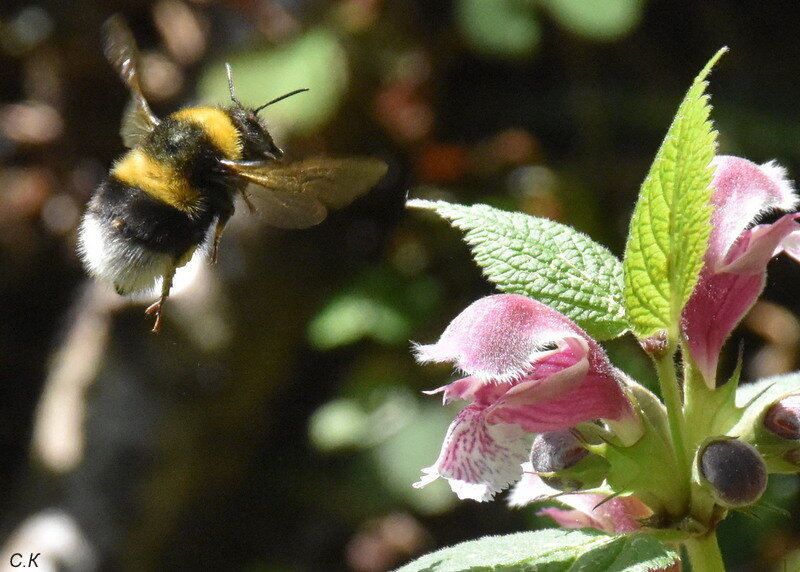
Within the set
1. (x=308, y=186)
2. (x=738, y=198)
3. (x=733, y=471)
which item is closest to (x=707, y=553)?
(x=733, y=471)

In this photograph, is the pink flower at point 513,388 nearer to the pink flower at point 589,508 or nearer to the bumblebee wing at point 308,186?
the pink flower at point 589,508

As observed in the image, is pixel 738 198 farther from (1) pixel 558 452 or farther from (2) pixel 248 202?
(2) pixel 248 202

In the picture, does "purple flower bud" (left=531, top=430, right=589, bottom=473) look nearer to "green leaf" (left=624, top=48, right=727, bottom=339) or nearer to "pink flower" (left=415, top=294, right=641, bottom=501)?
"pink flower" (left=415, top=294, right=641, bottom=501)

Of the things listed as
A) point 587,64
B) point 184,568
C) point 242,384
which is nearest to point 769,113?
point 587,64

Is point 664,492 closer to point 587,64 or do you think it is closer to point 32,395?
point 587,64

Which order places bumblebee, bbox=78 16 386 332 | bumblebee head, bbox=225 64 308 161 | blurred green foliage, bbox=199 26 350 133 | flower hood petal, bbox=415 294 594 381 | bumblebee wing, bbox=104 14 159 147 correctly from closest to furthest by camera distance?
flower hood petal, bbox=415 294 594 381
bumblebee, bbox=78 16 386 332
bumblebee head, bbox=225 64 308 161
bumblebee wing, bbox=104 14 159 147
blurred green foliage, bbox=199 26 350 133

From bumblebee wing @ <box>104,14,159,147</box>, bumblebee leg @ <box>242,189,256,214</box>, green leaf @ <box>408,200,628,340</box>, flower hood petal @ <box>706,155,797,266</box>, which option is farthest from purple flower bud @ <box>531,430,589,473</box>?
bumblebee wing @ <box>104,14,159,147</box>

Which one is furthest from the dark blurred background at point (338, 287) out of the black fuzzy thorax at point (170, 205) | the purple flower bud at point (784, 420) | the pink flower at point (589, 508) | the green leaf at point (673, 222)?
the green leaf at point (673, 222)
